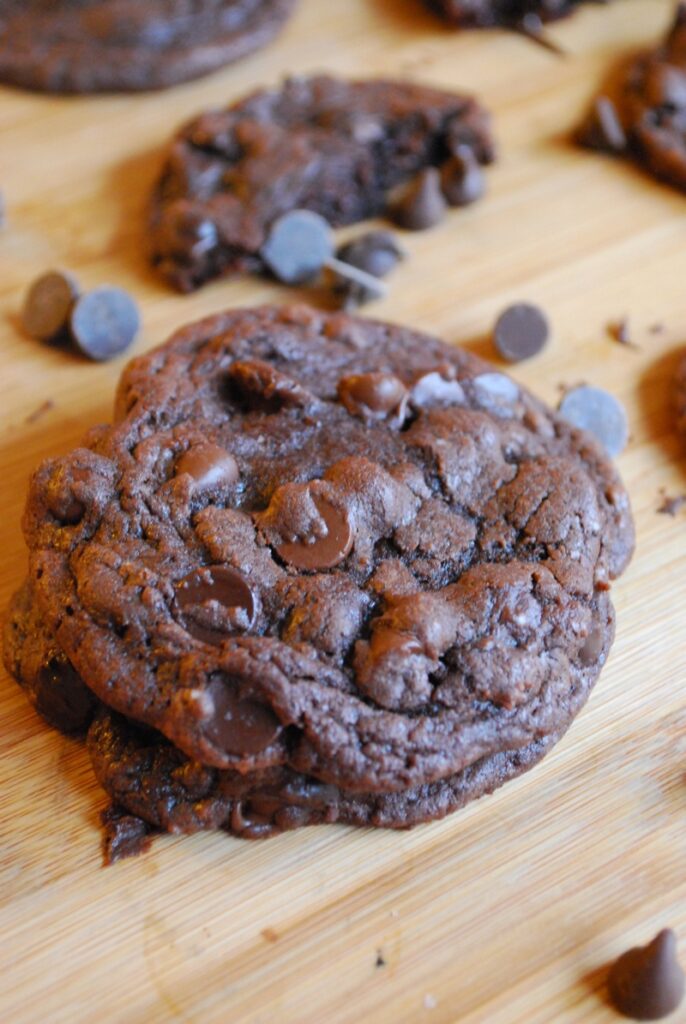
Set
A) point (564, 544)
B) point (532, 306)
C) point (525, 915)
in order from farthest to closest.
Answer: point (532, 306)
point (564, 544)
point (525, 915)

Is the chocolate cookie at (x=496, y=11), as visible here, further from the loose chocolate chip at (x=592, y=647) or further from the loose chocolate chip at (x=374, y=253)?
the loose chocolate chip at (x=592, y=647)

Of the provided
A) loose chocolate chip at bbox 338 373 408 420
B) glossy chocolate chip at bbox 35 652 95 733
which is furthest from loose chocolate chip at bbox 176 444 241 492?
glossy chocolate chip at bbox 35 652 95 733

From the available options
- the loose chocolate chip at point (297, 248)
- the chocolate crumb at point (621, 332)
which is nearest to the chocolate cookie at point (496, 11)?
the loose chocolate chip at point (297, 248)

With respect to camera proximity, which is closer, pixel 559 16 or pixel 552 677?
pixel 552 677

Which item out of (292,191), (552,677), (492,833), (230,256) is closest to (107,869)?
(492,833)

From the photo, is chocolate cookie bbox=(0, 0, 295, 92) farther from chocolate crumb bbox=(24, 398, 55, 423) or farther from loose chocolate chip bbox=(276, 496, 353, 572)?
loose chocolate chip bbox=(276, 496, 353, 572)

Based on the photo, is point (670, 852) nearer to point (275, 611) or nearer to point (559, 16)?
point (275, 611)
